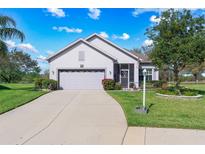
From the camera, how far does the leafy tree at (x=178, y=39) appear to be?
1579 cm

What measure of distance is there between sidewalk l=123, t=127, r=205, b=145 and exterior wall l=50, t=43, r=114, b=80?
17.0 metres

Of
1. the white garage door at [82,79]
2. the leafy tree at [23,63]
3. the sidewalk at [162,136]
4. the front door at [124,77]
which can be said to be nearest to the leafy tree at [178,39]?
the white garage door at [82,79]

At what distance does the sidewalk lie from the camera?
650 cm

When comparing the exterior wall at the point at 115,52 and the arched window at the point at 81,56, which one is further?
the exterior wall at the point at 115,52

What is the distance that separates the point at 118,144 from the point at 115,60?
19389 mm

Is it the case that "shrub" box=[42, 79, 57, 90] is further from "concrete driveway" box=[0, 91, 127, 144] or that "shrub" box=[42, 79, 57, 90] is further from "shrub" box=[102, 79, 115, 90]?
"concrete driveway" box=[0, 91, 127, 144]

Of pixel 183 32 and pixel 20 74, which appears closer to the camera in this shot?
pixel 183 32

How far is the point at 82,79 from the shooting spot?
980 inches

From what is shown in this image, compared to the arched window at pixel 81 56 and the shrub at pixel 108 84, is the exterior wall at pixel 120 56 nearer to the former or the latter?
the arched window at pixel 81 56

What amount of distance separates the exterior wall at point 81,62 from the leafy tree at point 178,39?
26.6 ft
